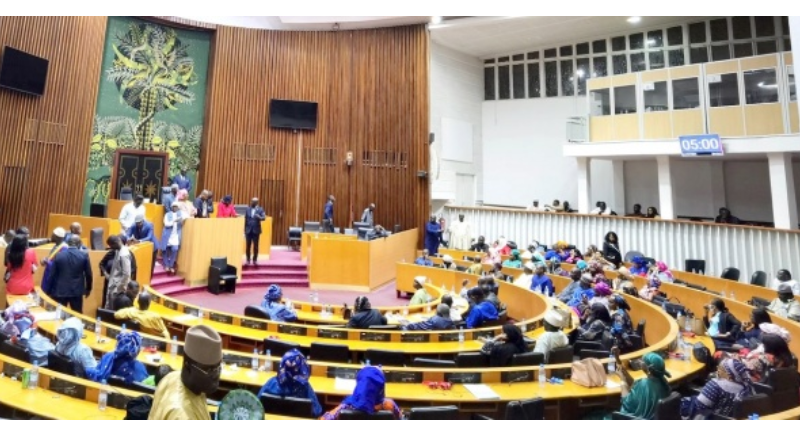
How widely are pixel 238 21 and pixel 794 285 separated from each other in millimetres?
14575

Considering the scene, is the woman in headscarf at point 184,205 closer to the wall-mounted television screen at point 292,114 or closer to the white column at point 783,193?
the wall-mounted television screen at point 292,114

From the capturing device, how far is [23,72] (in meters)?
8.89

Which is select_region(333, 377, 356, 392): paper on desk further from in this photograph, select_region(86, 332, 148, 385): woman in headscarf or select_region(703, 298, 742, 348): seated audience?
select_region(703, 298, 742, 348): seated audience

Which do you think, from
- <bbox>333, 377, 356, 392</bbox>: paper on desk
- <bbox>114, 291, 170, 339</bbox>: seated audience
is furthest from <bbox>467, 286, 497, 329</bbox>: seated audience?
<bbox>114, 291, 170, 339</bbox>: seated audience

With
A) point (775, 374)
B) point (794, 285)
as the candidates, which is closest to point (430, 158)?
point (794, 285)

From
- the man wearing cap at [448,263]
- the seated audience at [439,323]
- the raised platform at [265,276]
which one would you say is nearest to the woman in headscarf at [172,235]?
the raised platform at [265,276]

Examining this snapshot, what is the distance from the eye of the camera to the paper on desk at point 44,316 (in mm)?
4433

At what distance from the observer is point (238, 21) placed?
13.3 meters

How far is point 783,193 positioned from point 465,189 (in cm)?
825

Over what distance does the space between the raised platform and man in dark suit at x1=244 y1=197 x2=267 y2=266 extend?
0.29 meters

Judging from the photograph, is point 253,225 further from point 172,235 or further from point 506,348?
point 506,348

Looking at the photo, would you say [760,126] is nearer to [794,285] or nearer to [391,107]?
[794,285]

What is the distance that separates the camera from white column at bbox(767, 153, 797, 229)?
9.23 m

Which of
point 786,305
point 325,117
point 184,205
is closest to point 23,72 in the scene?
point 184,205
